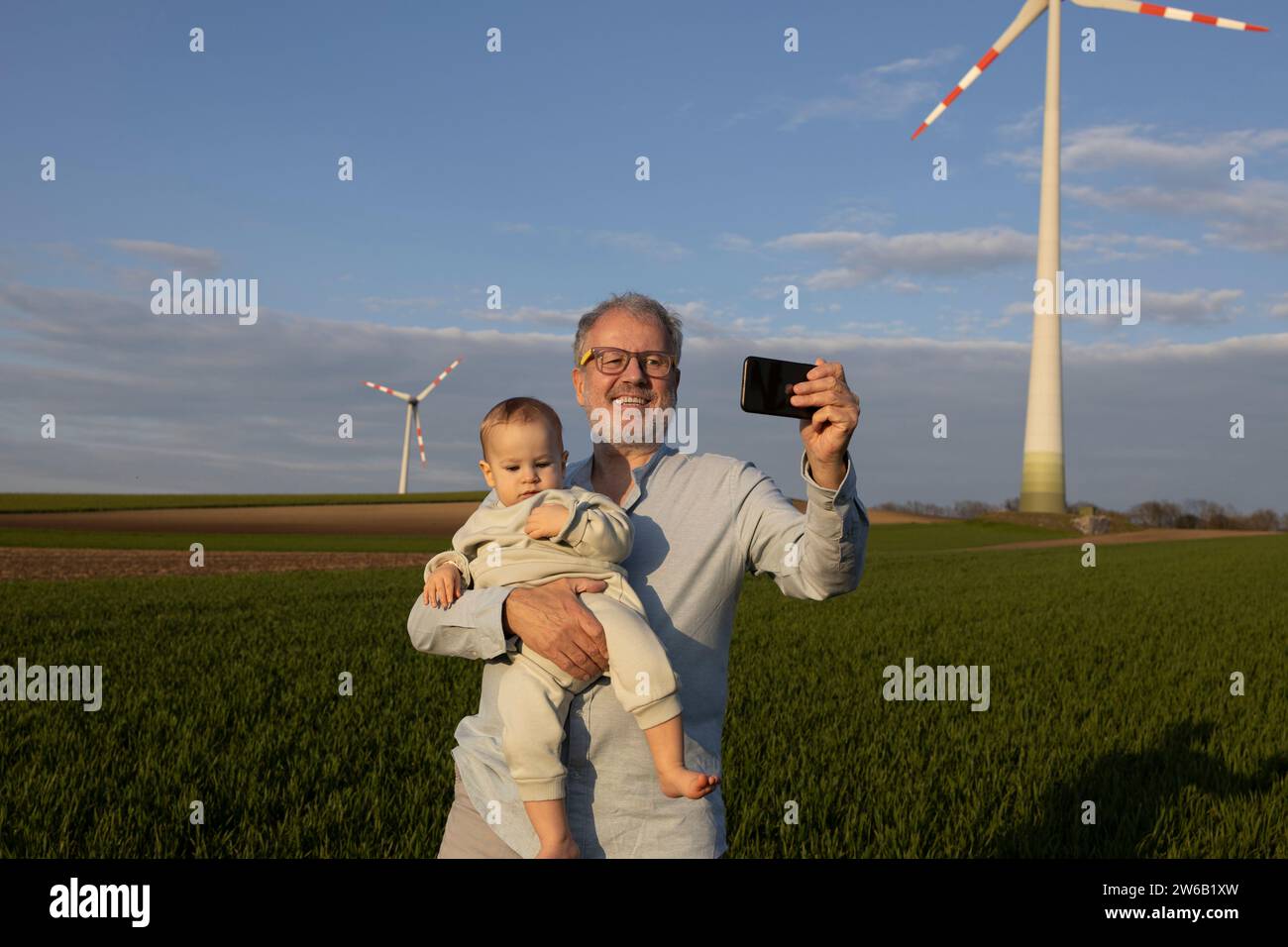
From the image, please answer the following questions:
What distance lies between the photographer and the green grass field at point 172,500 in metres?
73.2

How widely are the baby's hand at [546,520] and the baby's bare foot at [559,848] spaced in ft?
3.15

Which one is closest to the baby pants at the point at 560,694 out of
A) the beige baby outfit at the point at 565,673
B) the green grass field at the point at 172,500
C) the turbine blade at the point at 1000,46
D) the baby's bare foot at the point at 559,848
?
the beige baby outfit at the point at 565,673

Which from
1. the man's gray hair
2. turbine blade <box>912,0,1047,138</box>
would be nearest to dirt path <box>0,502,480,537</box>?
turbine blade <box>912,0,1047,138</box>

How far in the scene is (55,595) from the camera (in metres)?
22.3

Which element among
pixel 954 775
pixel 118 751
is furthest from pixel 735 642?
pixel 118 751

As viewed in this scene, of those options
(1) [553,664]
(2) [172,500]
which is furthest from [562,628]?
(2) [172,500]

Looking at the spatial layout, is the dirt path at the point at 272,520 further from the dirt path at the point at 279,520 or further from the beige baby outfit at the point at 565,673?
the beige baby outfit at the point at 565,673

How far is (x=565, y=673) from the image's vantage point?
3279 mm

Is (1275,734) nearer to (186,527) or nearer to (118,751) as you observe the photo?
(118,751)

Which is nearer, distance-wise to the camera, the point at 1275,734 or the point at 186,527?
the point at 1275,734

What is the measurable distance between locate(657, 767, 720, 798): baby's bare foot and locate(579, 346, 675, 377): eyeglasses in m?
1.37

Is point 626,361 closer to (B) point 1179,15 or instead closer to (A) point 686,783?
(A) point 686,783
